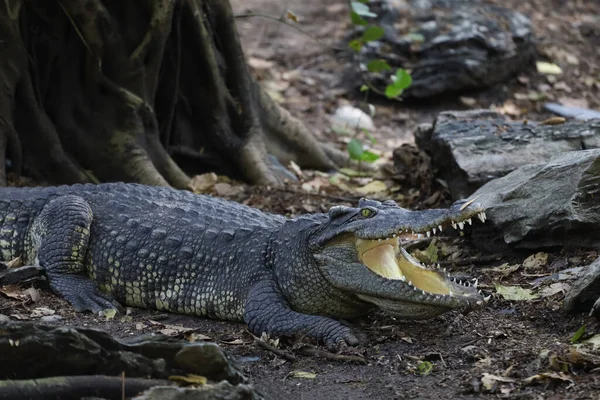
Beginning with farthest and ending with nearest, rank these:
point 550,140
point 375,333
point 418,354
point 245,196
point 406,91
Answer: point 406,91
point 245,196
point 550,140
point 375,333
point 418,354

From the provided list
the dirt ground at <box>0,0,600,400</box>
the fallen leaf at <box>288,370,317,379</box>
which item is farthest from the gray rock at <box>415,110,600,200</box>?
the fallen leaf at <box>288,370,317,379</box>

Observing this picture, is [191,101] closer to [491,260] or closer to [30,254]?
[30,254]

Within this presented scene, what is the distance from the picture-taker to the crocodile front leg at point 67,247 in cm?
555

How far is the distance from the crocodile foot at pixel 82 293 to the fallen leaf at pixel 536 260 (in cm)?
262

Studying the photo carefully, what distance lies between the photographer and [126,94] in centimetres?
742

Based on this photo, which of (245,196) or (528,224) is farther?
(245,196)

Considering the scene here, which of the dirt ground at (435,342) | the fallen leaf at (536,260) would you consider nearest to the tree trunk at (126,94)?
the dirt ground at (435,342)

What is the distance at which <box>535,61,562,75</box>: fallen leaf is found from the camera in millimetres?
11938

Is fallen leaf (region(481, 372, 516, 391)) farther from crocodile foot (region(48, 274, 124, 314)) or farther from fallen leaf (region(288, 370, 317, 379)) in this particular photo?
crocodile foot (region(48, 274, 124, 314))

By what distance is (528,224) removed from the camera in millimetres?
5609

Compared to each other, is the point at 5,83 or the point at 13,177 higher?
the point at 5,83

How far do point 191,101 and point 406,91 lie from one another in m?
3.66

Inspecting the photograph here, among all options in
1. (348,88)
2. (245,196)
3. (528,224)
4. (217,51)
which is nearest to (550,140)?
(528,224)

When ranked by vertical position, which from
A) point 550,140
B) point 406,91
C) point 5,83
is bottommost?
point 406,91
